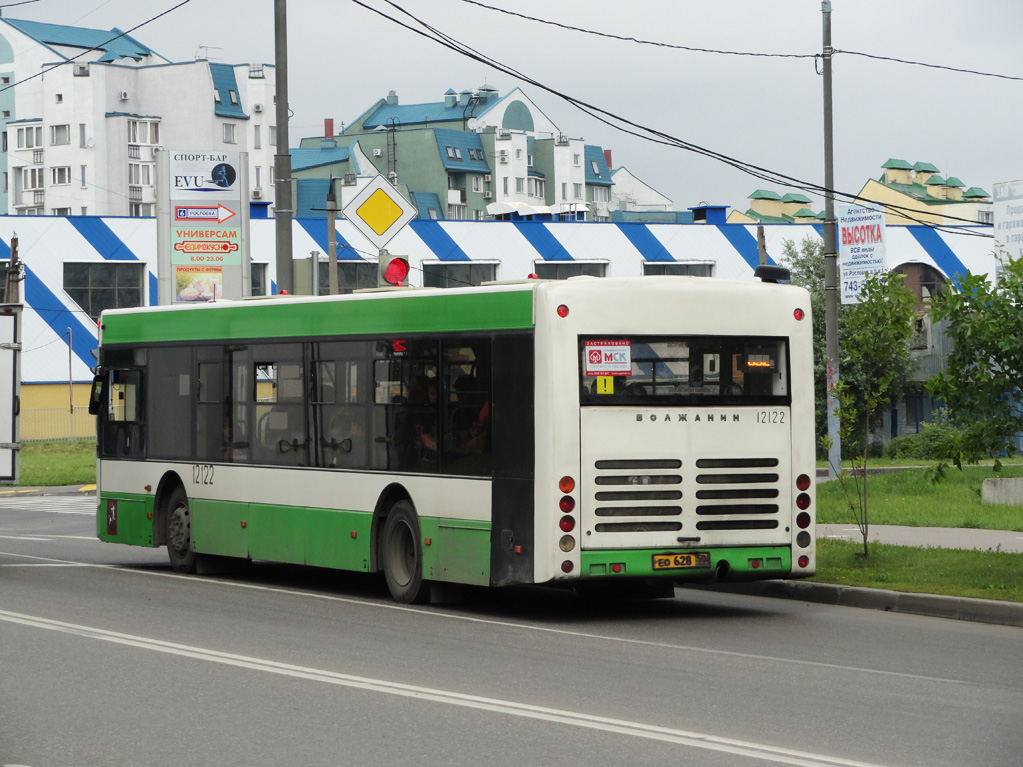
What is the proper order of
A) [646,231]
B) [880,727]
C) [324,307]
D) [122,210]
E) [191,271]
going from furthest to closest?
[122,210] < [646,231] < [191,271] < [324,307] < [880,727]

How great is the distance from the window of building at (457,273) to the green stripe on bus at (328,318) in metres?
50.8

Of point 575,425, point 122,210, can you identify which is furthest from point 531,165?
point 575,425

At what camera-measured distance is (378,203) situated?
20.1 meters

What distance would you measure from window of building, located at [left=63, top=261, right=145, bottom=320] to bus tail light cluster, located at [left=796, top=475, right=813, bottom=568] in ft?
182

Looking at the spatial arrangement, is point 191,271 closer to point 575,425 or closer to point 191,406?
point 191,406

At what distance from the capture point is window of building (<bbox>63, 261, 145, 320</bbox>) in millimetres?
65812

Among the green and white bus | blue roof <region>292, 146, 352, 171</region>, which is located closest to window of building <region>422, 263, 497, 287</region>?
blue roof <region>292, 146, 352, 171</region>

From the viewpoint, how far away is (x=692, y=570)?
12836 millimetres

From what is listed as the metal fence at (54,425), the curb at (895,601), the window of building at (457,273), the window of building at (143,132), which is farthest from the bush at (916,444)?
the window of building at (143,132)

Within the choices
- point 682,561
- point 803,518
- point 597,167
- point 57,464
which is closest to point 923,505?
point 803,518

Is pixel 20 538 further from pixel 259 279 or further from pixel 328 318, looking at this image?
pixel 259 279

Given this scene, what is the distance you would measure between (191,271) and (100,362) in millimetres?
16699

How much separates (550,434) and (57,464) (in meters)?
34.7

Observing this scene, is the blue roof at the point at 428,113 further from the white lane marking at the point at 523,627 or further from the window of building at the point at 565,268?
the white lane marking at the point at 523,627
